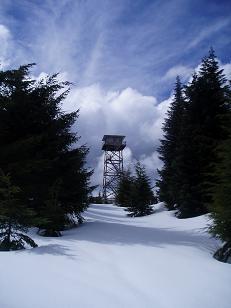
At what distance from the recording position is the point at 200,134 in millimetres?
20438

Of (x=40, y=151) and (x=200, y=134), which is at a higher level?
(x=200, y=134)

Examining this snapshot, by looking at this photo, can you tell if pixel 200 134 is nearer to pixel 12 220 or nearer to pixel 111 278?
pixel 12 220

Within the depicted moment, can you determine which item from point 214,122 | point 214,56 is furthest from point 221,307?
point 214,56

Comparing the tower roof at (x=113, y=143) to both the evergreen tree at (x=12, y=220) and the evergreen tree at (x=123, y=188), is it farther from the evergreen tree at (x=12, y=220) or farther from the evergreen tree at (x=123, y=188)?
the evergreen tree at (x=12, y=220)

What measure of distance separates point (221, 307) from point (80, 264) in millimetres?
2825

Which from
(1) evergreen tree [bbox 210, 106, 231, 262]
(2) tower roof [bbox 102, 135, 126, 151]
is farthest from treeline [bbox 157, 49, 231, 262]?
(2) tower roof [bbox 102, 135, 126, 151]

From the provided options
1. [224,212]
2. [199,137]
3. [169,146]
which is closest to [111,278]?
[224,212]

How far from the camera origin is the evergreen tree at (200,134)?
19609mm

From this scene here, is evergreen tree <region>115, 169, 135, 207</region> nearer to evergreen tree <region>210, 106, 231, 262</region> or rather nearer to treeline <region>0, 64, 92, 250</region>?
treeline <region>0, 64, 92, 250</region>

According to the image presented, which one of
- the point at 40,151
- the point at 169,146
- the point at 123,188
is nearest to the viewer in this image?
the point at 40,151

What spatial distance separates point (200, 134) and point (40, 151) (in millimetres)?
10303

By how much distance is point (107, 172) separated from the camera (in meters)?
44.0

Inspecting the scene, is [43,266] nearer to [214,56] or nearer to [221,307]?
[221,307]

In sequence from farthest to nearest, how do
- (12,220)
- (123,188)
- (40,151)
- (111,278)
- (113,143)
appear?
(113,143) < (123,188) < (40,151) < (12,220) < (111,278)
